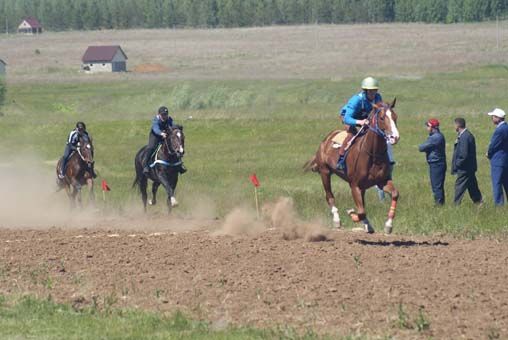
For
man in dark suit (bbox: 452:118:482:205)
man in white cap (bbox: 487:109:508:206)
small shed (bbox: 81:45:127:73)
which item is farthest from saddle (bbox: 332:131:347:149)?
small shed (bbox: 81:45:127:73)

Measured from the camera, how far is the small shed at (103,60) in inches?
5251

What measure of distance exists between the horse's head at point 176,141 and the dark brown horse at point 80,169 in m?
3.21

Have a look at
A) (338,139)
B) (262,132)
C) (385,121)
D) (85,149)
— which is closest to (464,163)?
(338,139)

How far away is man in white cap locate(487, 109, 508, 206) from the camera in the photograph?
2280cm

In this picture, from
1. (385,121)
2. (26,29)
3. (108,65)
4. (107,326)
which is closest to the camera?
(107,326)

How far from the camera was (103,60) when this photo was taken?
133 m

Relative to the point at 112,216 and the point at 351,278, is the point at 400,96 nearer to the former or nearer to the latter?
the point at 112,216

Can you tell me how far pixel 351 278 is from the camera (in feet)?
48.7

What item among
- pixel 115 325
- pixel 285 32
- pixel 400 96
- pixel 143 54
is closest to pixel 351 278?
pixel 115 325

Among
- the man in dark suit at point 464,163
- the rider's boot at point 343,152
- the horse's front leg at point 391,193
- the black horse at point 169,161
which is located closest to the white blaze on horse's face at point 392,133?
the horse's front leg at point 391,193

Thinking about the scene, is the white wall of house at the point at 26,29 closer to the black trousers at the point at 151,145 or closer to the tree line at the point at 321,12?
the tree line at the point at 321,12

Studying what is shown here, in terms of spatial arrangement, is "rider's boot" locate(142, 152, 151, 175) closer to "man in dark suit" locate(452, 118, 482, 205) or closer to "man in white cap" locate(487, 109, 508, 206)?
"man in dark suit" locate(452, 118, 482, 205)

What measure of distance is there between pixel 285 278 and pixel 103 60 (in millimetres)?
119990

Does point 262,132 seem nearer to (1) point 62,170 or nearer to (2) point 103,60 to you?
(1) point 62,170
